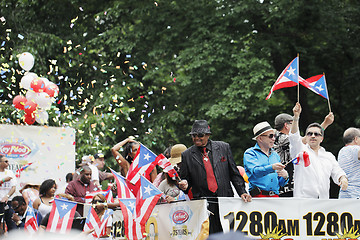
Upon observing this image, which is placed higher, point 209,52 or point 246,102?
point 209,52

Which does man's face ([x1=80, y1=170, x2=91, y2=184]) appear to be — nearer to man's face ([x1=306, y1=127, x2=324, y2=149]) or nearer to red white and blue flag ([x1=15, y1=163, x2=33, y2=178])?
red white and blue flag ([x1=15, y1=163, x2=33, y2=178])

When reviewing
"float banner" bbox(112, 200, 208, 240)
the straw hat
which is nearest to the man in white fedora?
"float banner" bbox(112, 200, 208, 240)

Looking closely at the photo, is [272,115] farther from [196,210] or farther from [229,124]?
[196,210]

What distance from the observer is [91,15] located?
76.2ft

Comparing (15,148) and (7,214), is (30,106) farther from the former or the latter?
(7,214)

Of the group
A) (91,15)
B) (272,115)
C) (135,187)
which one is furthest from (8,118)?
(135,187)

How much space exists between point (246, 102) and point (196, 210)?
11202mm

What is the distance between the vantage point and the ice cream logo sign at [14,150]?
1422 cm

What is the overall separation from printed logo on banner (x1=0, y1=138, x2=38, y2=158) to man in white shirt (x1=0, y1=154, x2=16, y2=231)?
3.97 feet

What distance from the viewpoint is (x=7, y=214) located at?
42.7 feet

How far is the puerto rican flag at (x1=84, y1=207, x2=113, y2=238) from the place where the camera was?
10047 mm

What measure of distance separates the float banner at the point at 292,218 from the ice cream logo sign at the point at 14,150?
294 inches

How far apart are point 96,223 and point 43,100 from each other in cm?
539

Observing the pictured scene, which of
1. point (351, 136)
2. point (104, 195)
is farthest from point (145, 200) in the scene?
point (351, 136)
